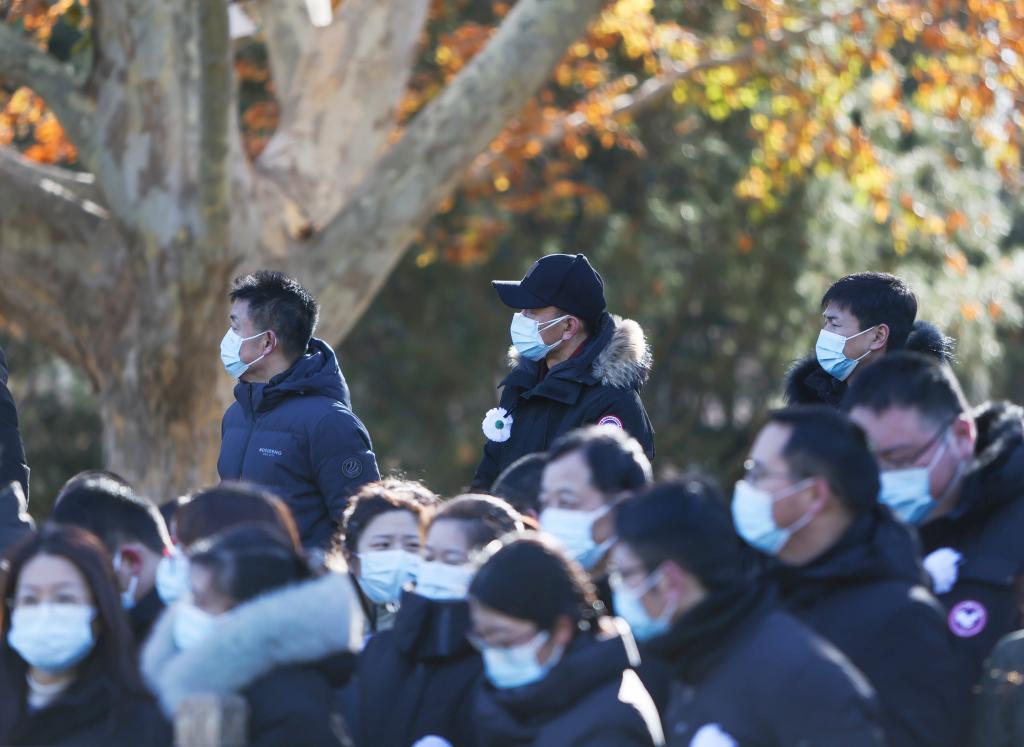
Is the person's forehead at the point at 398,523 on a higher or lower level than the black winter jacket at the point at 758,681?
lower

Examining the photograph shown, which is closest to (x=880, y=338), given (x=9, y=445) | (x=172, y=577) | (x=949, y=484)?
(x=949, y=484)

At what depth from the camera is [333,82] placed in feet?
36.3

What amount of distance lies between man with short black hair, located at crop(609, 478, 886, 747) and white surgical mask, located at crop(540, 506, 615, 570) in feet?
2.31

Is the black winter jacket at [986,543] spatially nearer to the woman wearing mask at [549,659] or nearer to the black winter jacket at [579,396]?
the woman wearing mask at [549,659]

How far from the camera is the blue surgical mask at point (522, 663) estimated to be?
4027mm

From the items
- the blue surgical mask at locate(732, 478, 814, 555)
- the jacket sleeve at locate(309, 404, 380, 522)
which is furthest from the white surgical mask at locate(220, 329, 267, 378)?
the blue surgical mask at locate(732, 478, 814, 555)

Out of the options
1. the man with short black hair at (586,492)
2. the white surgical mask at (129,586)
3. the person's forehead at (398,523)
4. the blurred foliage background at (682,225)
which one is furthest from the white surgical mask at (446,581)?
the blurred foliage background at (682,225)

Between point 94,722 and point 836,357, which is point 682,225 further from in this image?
point 94,722

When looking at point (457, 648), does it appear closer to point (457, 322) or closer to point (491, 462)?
point (491, 462)

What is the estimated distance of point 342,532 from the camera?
5.80 m

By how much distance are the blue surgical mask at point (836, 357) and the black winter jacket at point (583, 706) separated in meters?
2.27

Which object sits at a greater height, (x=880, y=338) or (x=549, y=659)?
(x=549, y=659)

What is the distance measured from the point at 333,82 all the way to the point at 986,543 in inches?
295

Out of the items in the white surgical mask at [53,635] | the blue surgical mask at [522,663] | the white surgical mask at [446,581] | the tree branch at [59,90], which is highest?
the tree branch at [59,90]
